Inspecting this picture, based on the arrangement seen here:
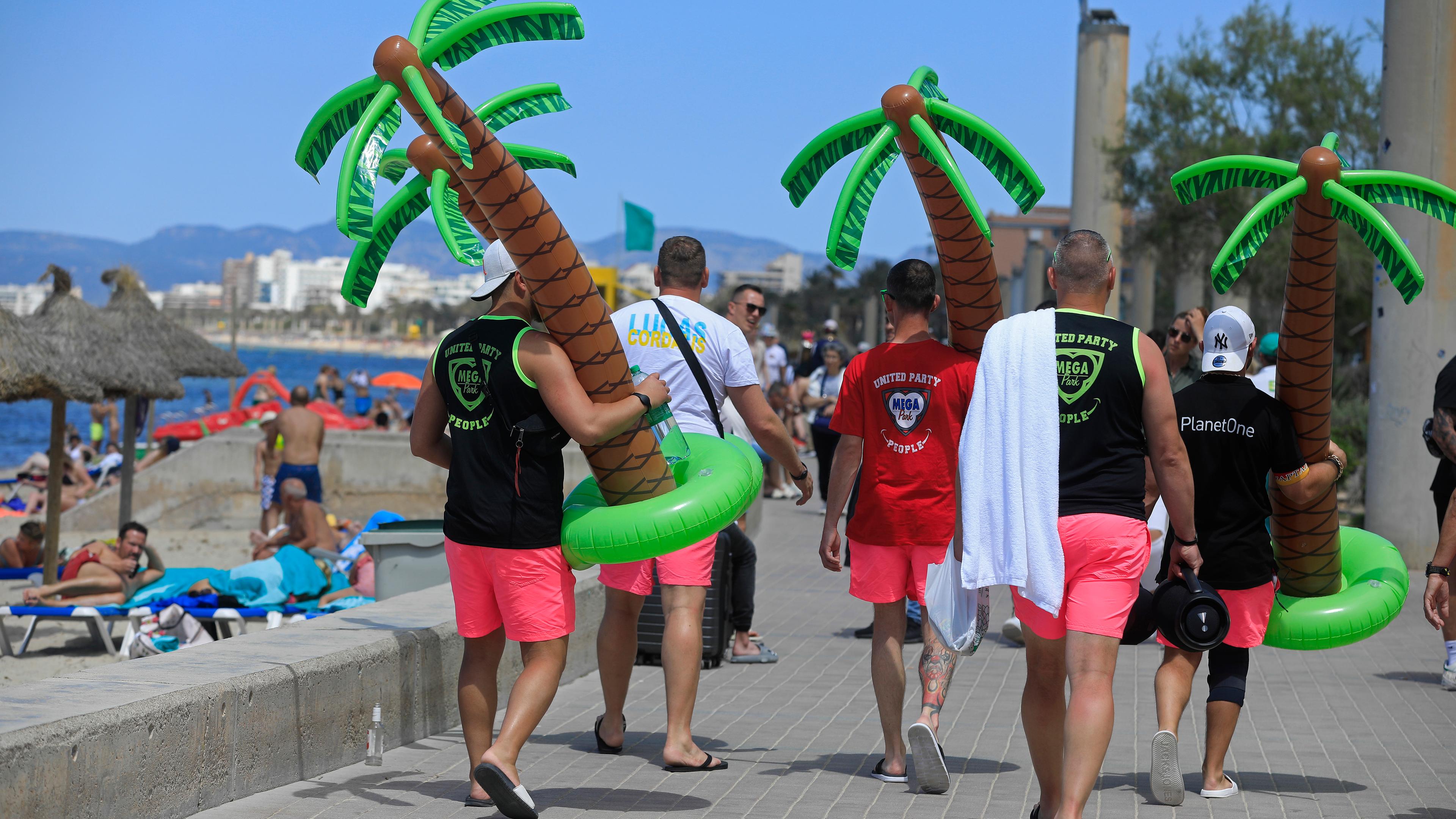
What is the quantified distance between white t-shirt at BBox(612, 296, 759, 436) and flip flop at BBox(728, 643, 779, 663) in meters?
2.83

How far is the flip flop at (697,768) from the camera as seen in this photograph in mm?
5289

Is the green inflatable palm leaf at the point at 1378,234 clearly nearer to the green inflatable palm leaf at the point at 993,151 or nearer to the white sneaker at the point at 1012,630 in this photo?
the green inflatable palm leaf at the point at 993,151

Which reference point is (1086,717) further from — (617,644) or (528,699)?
(617,644)

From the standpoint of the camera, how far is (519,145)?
5.12 meters

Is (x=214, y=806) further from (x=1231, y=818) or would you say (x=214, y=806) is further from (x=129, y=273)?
(x=129, y=273)

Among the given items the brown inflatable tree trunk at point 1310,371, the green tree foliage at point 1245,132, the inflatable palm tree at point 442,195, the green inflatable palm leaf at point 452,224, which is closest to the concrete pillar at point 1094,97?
the green tree foliage at point 1245,132

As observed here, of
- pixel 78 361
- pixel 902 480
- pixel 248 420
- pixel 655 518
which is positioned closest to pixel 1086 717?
pixel 902 480

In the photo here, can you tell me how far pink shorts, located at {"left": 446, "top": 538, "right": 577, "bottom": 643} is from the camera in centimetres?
449

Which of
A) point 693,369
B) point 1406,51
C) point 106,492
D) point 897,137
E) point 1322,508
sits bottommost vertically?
point 106,492

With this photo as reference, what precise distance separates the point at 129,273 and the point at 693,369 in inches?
603

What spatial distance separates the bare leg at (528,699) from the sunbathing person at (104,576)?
21.8 feet

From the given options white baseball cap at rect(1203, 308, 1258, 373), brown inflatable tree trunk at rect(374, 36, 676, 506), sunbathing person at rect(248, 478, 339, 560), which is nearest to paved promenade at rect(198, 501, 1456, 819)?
brown inflatable tree trunk at rect(374, 36, 676, 506)

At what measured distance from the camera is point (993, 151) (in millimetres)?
4590

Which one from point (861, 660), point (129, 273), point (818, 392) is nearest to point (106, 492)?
point (129, 273)
